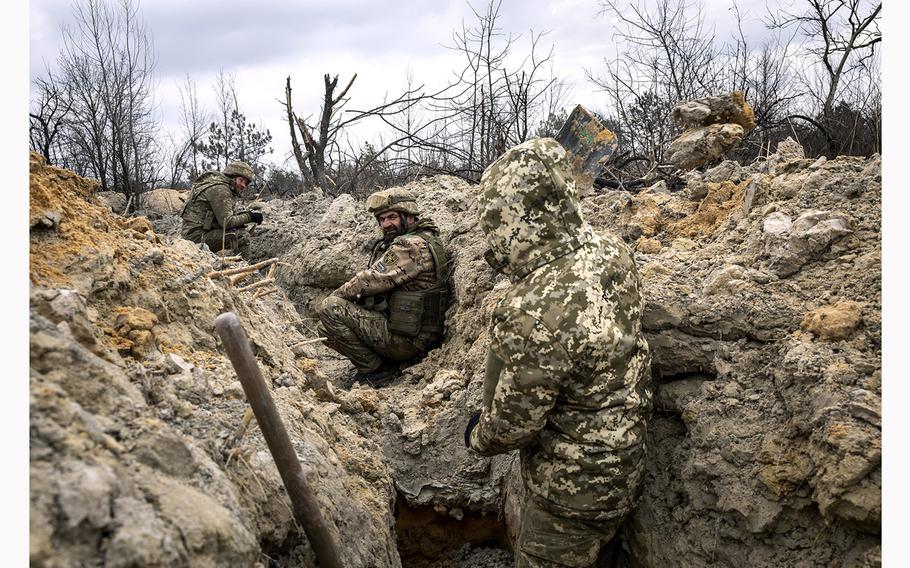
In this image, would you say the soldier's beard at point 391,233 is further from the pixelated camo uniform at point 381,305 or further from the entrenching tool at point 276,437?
the entrenching tool at point 276,437

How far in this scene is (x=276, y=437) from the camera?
85.3 inches

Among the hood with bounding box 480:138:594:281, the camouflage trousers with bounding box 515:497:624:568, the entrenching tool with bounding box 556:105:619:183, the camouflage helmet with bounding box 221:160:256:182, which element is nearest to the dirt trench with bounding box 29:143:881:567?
the camouflage trousers with bounding box 515:497:624:568

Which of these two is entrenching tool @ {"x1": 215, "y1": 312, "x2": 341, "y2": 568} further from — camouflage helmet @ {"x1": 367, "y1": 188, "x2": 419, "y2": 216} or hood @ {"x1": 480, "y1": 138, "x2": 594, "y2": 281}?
camouflage helmet @ {"x1": 367, "y1": 188, "x2": 419, "y2": 216}

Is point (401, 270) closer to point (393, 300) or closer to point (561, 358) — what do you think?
point (393, 300)

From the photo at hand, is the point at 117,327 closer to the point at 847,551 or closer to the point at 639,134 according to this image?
the point at 847,551

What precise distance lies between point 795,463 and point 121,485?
2429mm

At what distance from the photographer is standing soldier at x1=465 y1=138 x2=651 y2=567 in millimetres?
2635

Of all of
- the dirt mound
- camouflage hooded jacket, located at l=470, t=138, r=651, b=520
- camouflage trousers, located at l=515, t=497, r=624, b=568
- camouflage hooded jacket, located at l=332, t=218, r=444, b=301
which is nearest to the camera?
the dirt mound

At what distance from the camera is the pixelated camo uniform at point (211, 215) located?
812cm

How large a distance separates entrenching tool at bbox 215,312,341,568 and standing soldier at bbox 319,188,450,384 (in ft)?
11.0

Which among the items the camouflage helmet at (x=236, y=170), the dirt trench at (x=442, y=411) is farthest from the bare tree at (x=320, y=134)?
the dirt trench at (x=442, y=411)

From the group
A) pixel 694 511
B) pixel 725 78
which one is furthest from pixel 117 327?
pixel 725 78

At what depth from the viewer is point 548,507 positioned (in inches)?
112

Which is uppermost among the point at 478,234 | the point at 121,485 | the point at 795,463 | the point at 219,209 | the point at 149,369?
the point at 219,209
